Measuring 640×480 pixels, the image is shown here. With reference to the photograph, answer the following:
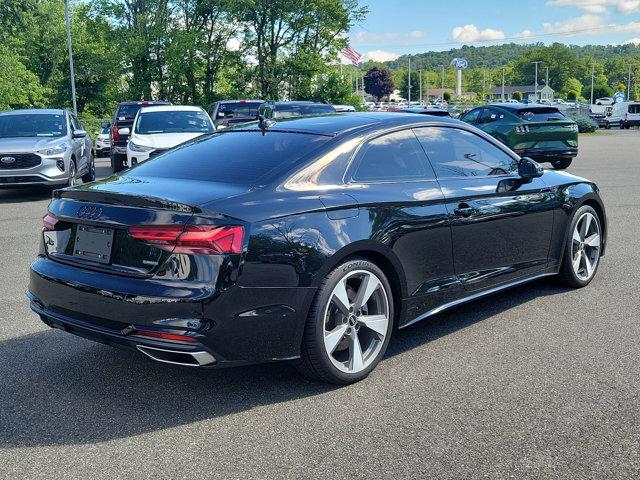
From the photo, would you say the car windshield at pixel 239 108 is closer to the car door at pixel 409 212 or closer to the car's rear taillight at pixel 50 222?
the car door at pixel 409 212

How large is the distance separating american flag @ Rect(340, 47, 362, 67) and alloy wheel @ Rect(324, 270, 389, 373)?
138 ft

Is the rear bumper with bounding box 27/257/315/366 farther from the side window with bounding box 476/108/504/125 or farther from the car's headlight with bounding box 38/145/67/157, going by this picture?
the side window with bounding box 476/108/504/125

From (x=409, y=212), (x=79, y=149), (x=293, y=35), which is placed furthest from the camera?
(x=293, y=35)

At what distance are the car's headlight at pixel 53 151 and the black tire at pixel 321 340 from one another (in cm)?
999

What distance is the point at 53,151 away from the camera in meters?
12.9

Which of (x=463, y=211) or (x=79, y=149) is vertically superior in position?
(x=463, y=211)

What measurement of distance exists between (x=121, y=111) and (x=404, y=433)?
73.3ft

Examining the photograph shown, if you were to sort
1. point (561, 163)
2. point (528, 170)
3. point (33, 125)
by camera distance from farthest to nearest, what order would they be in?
point (561, 163), point (33, 125), point (528, 170)

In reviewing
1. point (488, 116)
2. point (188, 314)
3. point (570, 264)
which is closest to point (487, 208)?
point (570, 264)

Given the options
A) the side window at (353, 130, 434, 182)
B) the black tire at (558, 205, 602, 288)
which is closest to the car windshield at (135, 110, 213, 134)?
the black tire at (558, 205, 602, 288)

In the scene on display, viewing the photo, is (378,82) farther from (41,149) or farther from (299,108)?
(41,149)

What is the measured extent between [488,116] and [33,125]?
10750 mm

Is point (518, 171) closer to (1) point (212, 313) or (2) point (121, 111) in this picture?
(1) point (212, 313)

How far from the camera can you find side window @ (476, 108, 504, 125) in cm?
1817
